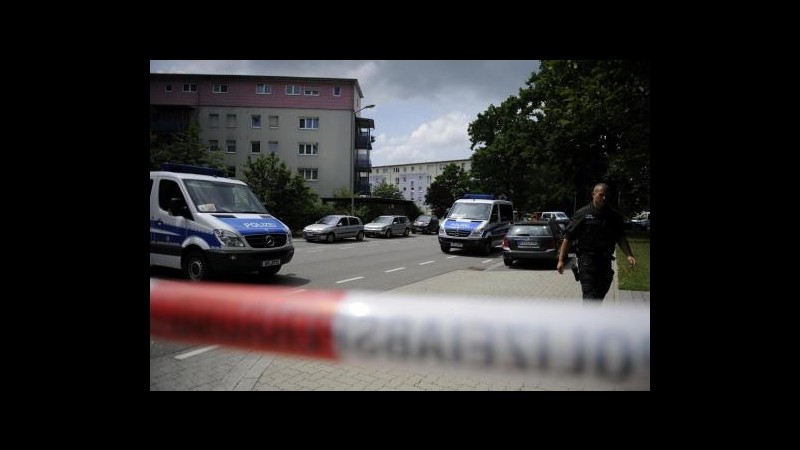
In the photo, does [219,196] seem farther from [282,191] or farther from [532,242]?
[532,242]

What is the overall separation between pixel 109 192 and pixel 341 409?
3.05 feet

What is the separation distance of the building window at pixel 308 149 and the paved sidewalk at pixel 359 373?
83.8 feet

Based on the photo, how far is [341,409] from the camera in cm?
95

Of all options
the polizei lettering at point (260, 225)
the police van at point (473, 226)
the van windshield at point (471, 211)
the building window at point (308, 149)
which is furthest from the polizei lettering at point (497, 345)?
the building window at point (308, 149)

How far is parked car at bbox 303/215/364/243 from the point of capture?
8.46 meters

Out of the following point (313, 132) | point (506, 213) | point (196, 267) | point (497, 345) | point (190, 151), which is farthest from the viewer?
point (313, 132)

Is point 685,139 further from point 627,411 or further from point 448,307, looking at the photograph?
point 448,307

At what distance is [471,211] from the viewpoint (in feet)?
46.3

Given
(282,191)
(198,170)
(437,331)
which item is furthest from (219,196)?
(437,331)

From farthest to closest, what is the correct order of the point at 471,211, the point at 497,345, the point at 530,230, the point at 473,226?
the point at 471,211 → the point at 473,226 → the point at 530,230 → the point at 497,345

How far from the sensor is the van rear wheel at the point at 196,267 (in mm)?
4066

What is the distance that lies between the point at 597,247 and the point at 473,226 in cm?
1000

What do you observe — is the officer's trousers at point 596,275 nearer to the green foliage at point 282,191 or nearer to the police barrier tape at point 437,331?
the police barrier tape at point 437,331
